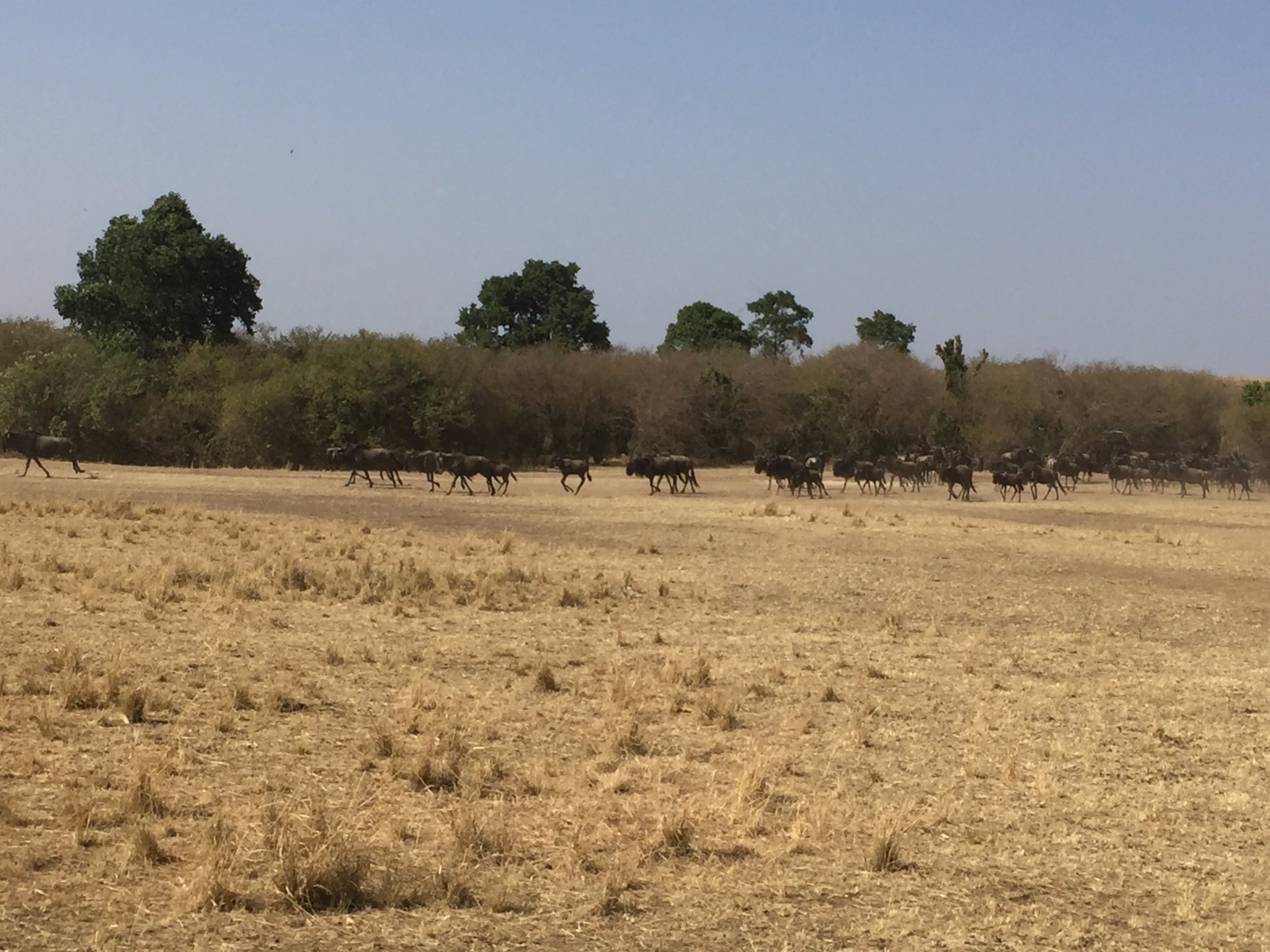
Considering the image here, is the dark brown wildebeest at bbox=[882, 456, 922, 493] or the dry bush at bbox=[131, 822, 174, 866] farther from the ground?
the dark brown wildebeest at bbox=[882, 456, 922, 493]

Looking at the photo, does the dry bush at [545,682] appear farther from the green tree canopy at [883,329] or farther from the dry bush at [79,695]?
the green tree canopy at [883,329]

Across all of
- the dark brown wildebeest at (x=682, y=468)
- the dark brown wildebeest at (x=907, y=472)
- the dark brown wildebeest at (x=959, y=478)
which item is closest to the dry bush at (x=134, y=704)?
the dark brown wildebeest at (x=682, y=468)

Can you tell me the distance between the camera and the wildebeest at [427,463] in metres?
42.0

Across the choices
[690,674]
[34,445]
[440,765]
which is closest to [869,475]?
[34,445]

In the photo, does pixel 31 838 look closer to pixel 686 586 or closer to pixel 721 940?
pixel 721 940

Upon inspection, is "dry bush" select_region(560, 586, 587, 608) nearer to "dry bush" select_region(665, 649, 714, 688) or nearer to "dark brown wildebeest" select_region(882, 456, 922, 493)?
"dry bush" select_region(665, 649, 714, 688)

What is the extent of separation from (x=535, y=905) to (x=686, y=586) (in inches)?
522

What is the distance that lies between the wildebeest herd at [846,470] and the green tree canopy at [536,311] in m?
32.0

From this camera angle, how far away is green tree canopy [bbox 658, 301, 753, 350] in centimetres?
10469

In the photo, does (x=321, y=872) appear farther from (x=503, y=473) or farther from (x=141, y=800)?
(x=503, y=473)

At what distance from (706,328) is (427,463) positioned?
6437 cm

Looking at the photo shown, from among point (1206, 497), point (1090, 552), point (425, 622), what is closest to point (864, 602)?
point (425, 622)

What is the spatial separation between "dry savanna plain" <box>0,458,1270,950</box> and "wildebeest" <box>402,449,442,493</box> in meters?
18.7

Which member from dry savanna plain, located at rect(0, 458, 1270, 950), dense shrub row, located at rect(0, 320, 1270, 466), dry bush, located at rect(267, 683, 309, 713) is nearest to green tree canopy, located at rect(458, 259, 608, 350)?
dense shrub row, located at rect(0, 320, 1270, 466)
